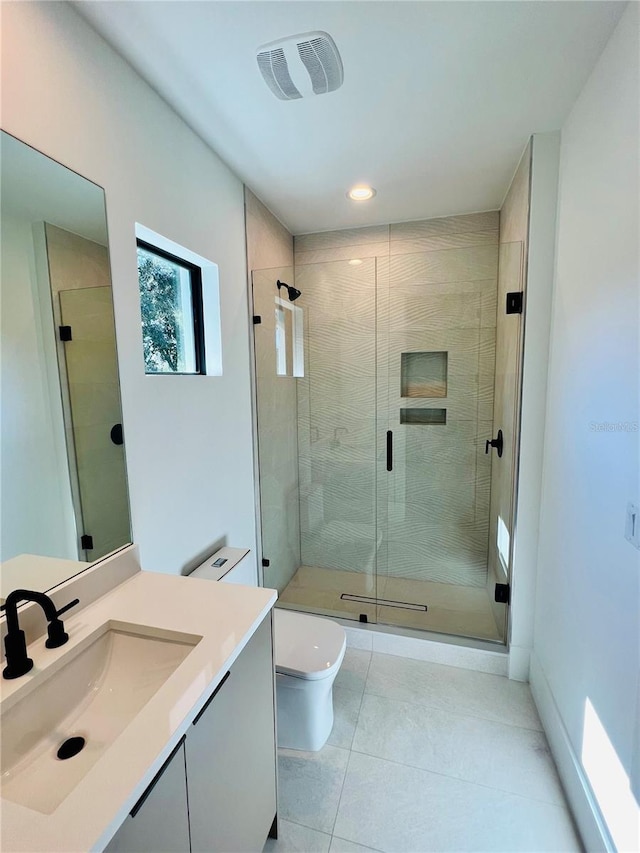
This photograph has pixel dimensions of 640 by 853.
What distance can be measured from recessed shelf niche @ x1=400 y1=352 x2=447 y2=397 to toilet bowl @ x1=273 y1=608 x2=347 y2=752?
5.46ft

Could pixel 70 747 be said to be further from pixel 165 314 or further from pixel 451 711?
pixel 451 711

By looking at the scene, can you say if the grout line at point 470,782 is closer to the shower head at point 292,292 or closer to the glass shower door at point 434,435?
the glass shower door at point 434,435

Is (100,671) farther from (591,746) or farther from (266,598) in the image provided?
(591,746)

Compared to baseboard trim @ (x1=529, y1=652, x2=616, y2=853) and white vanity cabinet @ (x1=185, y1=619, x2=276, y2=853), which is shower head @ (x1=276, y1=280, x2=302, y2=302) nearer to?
white vanity cabinet @ (x1=185, y1=619, x2=276, y2=853)

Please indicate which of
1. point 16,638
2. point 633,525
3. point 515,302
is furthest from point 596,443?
point 16,638

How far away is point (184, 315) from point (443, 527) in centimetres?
220

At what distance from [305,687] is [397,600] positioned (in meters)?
1.19

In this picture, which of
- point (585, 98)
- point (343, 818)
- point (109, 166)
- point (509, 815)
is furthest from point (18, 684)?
point (585, 98)

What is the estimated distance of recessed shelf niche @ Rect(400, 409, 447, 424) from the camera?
2.71 meters

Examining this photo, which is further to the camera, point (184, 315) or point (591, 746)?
point (184, 315)

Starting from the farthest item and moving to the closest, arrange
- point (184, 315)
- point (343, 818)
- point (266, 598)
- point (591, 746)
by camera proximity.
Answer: point (184, 315) < point (343, 818) < point (591, 746) < point (266, 598)

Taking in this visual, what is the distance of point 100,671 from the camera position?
3.34 feet

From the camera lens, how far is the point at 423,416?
275 cm

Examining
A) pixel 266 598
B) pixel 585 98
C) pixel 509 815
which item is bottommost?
pixel 509 815
